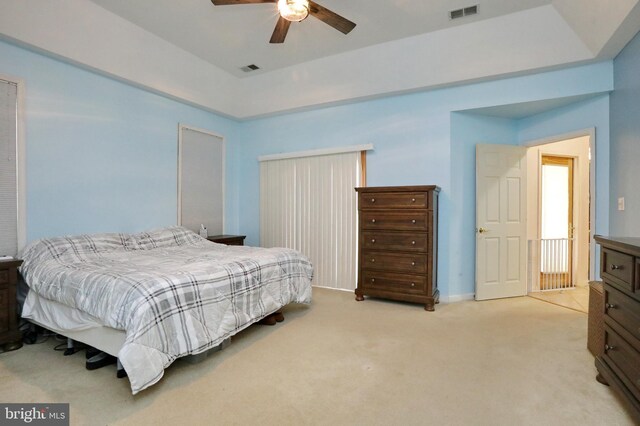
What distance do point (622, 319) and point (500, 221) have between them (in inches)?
99.9

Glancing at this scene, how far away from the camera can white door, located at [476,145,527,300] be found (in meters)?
4.10

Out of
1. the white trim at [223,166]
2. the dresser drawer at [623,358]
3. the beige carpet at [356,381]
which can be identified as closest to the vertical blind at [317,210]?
the white trim at [223,166]

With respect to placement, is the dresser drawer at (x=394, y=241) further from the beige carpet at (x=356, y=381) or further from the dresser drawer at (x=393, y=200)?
the beige carpet at (x=356, y=381)

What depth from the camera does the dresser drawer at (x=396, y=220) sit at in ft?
12.0

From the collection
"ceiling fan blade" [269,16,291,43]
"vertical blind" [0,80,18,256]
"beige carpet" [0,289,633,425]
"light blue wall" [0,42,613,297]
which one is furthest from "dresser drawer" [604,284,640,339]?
"vertical blind" [0,80,18,256]

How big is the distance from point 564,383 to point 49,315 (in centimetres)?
392

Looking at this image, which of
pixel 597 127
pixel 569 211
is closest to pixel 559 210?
pixel 569 211

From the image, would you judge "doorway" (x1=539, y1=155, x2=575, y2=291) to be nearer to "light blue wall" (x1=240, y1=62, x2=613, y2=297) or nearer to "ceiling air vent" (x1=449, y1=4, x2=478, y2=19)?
"light blue wall" (x1=240, y1=62, x2=613, y2=297)

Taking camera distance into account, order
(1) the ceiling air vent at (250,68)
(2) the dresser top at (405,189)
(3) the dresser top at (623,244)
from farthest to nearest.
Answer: (1) the ceiling air vent at (250,68) < (2) the dresser top at (405,189) < (3) the dresser top at (623,244)

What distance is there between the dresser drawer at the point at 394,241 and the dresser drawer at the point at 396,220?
8cm

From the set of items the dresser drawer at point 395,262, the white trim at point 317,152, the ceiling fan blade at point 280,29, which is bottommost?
the dresser drawer at point 395,262

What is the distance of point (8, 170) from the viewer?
2.91 meters

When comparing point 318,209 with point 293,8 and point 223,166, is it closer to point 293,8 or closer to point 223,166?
point 223,166

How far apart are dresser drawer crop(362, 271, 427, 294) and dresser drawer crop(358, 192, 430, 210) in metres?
0.83
